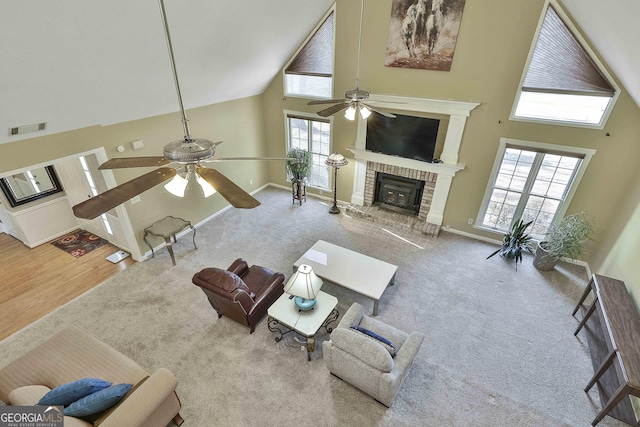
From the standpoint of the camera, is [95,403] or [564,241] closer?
[95,403]

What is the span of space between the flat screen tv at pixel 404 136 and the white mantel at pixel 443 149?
0.39ft

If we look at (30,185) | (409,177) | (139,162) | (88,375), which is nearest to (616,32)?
(409,177)

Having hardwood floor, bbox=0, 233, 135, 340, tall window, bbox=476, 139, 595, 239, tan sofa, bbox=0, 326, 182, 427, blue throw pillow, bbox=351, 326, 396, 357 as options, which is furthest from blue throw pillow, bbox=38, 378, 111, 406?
tall window, bbox=476, 139, 595, 239

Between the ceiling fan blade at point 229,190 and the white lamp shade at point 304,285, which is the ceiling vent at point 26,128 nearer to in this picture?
the ceiling fan blade at point 229,190

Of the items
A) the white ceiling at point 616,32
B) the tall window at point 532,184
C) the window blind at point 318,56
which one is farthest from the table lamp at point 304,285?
the window blind at point 318,56

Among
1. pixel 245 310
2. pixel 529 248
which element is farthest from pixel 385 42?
pixel 245 310

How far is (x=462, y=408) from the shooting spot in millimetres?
3391

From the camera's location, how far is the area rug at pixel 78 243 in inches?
230

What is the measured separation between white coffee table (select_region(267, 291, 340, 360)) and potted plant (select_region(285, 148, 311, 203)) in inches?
138

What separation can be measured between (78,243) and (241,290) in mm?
4364

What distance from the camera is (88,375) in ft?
10.3

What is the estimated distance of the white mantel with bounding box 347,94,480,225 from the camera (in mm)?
5426

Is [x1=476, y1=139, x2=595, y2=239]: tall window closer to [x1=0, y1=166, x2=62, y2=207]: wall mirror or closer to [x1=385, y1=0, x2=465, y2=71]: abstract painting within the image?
[x1=385, y1=0, x2=465, y2=71]: abstract painting

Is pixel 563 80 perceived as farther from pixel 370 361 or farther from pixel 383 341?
pixel 370 361
